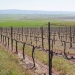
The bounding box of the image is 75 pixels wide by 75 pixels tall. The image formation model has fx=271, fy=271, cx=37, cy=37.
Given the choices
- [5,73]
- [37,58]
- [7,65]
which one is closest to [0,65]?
[7,65]

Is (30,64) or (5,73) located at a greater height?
(5,73)

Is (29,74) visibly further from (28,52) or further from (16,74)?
(28,52)

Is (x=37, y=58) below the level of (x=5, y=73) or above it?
below

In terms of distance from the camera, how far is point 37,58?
19812 mm

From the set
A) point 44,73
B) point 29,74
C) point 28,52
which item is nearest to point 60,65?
point 44,73

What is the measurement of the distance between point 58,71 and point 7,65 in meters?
3.12

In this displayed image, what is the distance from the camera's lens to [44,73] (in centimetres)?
1433

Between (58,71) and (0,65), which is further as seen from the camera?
(58,71)

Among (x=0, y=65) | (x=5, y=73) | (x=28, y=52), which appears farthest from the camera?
(x=28, y=52)

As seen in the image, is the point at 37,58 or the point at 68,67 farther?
the point at 37,58

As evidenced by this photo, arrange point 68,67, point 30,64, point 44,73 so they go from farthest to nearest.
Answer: point 30,64, point 68,67, point 44,73

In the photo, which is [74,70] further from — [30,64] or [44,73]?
[30,64]

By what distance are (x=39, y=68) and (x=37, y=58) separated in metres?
3.81

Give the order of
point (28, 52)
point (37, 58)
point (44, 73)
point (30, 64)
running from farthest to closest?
point (28, 52) → point (37, 58) → point (30, 64) → point (44, 73)
